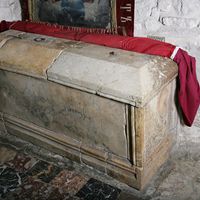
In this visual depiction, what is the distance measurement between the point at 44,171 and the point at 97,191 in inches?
22.3

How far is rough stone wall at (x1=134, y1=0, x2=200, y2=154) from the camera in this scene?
2.71 metres

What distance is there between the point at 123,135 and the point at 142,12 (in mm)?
1172

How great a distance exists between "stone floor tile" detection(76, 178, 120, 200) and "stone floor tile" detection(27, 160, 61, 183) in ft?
1.12

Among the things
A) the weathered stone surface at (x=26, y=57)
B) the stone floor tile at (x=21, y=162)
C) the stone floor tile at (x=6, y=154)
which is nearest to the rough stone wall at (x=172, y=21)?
the weathered stone surface at (x=26, y=57)

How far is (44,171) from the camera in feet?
9.61

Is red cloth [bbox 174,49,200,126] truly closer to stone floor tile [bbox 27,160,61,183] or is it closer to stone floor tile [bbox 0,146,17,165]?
stone floor tile [bbox 27,160,61,183]

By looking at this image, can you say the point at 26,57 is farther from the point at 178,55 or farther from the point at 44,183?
the point at 178,55

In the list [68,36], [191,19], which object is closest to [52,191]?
[68,36]

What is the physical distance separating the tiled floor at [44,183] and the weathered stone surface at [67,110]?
1.11 ft

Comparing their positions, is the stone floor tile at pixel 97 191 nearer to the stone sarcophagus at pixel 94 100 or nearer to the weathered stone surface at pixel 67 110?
the stone sarcophagus at pixel 94 100

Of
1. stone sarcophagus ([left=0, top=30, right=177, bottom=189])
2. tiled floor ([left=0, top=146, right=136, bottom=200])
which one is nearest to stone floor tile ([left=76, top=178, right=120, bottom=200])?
tiled floor ([left=0, top=146, right=136, bottom=200])

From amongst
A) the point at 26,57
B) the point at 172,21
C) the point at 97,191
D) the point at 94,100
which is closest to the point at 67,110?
the point at 94,100

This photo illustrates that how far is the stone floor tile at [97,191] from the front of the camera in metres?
2.61

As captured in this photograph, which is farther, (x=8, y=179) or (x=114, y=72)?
(x=8, y=179)
